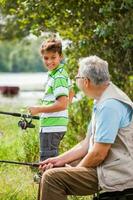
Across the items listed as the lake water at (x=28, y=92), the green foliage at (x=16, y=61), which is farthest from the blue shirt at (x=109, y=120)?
the green foliage at (x=16, y=61)

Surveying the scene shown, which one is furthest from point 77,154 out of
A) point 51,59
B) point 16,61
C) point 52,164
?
point 16,61

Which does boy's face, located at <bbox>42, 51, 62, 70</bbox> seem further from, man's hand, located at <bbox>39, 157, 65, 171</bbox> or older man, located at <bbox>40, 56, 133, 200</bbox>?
man's hand, located at <bbox>39, 157, 65, 171</bbox>

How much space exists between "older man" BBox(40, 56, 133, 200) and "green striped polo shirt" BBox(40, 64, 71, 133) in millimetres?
847

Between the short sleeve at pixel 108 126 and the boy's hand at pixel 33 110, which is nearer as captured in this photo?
the short sleeve at pixel 108 126

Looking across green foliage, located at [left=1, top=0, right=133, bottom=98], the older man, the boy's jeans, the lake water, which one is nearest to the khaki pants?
the older man

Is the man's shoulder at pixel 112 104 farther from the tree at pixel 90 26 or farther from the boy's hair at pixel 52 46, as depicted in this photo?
the tree at pixel 90 26

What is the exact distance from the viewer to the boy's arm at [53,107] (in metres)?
5.33

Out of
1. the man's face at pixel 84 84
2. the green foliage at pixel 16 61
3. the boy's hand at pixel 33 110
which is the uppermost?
the man's face at pixel 84 84

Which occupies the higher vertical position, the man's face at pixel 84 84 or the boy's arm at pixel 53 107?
the man's face at pixel 84 84

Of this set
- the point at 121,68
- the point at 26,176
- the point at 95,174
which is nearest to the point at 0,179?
the point at 26,176

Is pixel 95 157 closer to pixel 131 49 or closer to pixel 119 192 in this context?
pixel 119 192

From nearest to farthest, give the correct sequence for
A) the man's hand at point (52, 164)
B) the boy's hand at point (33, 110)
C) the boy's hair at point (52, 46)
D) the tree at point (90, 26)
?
the man's hand at point (52, 164)
the boy's hand at point (33, 110)
the boy's hair at point (52, 46)
the tree at point (90, 26)

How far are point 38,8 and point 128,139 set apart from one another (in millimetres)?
3371

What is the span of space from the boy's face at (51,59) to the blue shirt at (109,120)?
1039 mm
